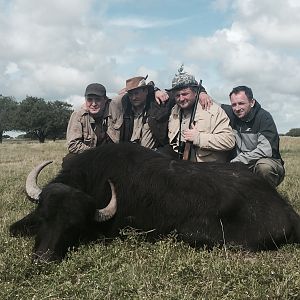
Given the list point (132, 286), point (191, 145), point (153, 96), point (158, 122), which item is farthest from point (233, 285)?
point (153, 96)

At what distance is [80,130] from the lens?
8.78 m

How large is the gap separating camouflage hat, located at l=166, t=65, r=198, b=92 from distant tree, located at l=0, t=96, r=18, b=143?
58630 mm

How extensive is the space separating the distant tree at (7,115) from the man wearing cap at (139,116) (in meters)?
57.6

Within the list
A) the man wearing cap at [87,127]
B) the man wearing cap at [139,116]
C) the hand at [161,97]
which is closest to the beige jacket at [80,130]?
the man wearing cap at [87,127]

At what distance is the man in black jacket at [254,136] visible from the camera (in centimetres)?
759

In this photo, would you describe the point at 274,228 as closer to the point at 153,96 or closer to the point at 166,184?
the point at 166,184

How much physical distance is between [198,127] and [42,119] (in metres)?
56.8

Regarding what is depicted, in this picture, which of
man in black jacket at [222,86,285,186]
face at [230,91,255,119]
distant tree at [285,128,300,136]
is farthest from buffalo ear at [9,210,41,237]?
distant tree at [285,128,300,136]

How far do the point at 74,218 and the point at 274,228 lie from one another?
2.34 metres

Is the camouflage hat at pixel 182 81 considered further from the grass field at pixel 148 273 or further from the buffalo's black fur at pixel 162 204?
the grass field at pixel 148 273

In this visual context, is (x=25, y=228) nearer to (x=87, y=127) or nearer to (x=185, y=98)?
(x=87, y=127)

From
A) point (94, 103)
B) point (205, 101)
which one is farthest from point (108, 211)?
point (94, 103)

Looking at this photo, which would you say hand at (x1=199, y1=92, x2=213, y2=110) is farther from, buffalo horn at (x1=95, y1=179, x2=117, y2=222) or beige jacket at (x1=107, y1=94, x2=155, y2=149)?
buffalo horn at (x1=95, y1=179, x2=117, y2=222)

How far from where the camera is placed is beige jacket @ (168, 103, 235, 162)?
764cm
